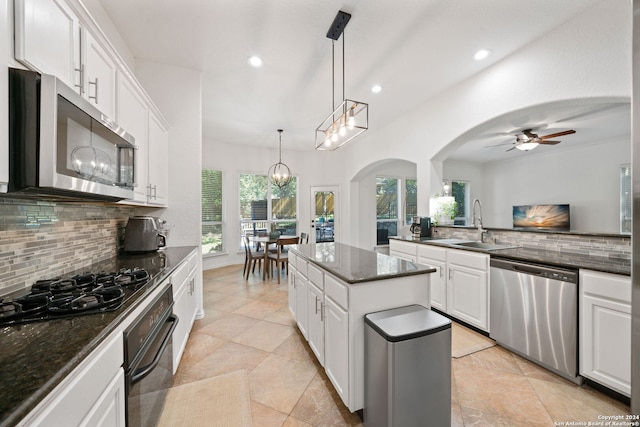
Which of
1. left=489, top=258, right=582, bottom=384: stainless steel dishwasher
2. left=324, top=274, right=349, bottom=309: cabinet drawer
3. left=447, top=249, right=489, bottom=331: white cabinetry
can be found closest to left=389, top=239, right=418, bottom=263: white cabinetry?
left=447, top=249, right=489, bottom=331: white cabinetry

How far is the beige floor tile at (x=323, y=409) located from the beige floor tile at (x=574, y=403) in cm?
129

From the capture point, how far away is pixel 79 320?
3.15ft

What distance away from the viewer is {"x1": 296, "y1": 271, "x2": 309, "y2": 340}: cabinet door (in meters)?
2.28

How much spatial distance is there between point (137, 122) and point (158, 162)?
0.58 metres

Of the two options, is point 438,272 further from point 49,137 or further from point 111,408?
point 49,137

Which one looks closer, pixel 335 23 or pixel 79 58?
pixel 79 58

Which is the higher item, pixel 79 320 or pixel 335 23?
pixel 335 23

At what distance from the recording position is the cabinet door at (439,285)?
2.89 metres

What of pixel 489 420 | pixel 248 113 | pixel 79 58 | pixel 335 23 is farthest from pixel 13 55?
pixel 248 113

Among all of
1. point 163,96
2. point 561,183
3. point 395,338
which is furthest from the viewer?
point 561,183

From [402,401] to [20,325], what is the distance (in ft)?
5.41

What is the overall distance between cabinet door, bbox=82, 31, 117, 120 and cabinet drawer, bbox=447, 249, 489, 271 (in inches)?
124

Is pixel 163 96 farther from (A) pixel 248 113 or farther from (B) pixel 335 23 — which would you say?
(B) pixel 335 23

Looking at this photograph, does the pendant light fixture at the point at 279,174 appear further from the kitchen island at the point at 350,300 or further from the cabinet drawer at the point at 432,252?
the kitchen island at the point at 350,300
